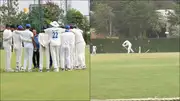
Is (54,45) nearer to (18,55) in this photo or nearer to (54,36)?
(54,36)

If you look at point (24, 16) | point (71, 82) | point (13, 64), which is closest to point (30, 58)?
point (13, 64)

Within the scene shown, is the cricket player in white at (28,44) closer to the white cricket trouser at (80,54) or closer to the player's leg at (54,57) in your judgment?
the player's leg at (54,57)

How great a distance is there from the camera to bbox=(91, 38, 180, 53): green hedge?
158 inches

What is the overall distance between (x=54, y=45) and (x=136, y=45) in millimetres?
1325

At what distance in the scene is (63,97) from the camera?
3.86 metres

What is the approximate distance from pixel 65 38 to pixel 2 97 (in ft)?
7.17

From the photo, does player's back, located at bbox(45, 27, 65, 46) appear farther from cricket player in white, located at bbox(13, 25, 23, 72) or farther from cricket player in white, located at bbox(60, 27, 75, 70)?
cricket player in white, located at bbox(13, 25, 23, 72)

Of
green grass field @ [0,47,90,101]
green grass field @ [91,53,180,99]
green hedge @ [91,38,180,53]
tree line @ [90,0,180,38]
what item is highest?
tree line @ [90,0,180,38]

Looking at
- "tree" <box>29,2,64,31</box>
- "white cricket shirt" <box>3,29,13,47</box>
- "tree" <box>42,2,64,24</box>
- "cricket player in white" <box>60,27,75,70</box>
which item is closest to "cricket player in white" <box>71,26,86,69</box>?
"cricket player in white" <box>60,27,75,70</box>

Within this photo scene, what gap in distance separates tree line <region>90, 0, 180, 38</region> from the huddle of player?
5.82 ft

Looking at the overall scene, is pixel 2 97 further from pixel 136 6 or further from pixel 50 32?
pixel 50 32

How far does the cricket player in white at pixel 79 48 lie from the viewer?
6.09m

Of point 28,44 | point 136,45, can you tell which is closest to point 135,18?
point 136,45

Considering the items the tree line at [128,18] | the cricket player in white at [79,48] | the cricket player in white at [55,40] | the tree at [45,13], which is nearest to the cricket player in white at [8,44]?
the cricket player in white at [55,40]
